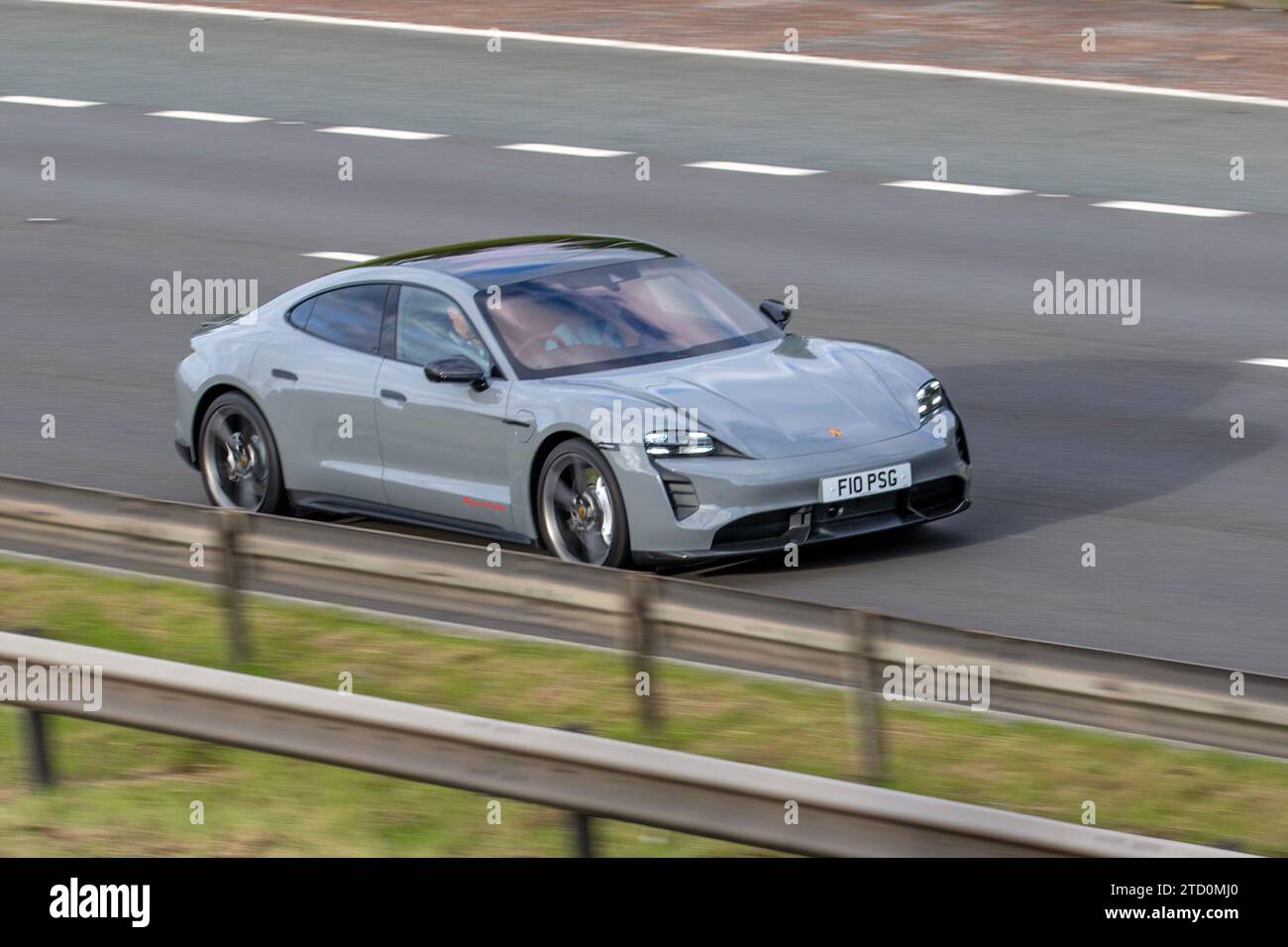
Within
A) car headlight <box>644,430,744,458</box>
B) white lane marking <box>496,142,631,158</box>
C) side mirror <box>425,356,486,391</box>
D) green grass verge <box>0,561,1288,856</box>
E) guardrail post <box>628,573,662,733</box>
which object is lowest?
green grass verge <box>0,561,1288,856</box>

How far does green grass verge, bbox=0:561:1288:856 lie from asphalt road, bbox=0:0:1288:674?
163cm

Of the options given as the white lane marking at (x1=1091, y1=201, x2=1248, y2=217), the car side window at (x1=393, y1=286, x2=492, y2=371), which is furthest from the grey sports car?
the white lane marking at (x1=1091, y1=201, x2=1248, y2=217)

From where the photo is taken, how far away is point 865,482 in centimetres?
1055

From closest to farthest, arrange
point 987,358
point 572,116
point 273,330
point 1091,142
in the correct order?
point 273,330, point 987,358, point 1091,142, point 572,116

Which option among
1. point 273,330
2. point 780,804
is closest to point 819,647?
point 780,804

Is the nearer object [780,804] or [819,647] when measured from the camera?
[780,804]

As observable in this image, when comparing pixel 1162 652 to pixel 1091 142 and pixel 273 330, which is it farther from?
pixel 1091 142

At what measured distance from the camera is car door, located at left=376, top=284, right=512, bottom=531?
36.1ft

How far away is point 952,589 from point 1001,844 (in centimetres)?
467

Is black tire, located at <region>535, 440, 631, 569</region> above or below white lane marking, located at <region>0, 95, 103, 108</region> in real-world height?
below

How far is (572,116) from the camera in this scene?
2211 cm

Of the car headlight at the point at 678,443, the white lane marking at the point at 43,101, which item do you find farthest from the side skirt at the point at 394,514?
the white lane marking at the point at 43,101

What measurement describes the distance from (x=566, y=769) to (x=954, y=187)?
13.2 m

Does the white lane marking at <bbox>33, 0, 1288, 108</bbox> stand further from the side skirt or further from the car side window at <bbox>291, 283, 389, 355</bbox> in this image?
the side skirt
